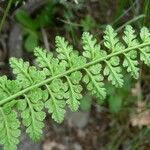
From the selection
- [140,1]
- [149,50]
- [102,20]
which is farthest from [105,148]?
[149,50]

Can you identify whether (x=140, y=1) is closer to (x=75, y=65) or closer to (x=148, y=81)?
(x=75, y=65)

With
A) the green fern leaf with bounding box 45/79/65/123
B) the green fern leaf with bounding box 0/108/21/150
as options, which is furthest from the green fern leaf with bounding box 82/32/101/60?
the green fern leaf with bounding box 0/108/21/150

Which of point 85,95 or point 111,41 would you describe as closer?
point 111,41

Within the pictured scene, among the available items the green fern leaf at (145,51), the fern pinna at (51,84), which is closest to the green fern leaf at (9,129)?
the fern pinna at (51,84)

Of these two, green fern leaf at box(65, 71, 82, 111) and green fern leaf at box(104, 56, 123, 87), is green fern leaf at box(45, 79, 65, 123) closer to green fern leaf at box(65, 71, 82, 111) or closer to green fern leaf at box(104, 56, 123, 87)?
green fern leaf at box(65, 71, 82, 111)

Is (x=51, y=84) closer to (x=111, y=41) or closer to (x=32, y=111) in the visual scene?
(x=32, y=111)

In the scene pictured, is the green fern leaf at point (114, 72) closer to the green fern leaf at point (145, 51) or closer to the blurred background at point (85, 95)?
the green fern leaf at point (145, 51)

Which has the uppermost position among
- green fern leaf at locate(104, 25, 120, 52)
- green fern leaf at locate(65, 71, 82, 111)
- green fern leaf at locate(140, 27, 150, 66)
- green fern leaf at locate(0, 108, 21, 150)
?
green fern leaf at locate(104, 25, 120, 52)

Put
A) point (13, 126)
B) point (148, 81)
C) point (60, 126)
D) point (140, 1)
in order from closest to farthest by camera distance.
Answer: point (13, 126)
point (140, 1)
point (148, 81)
point (60, 126)

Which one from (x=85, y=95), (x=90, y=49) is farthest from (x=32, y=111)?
(x=85, y=95)
